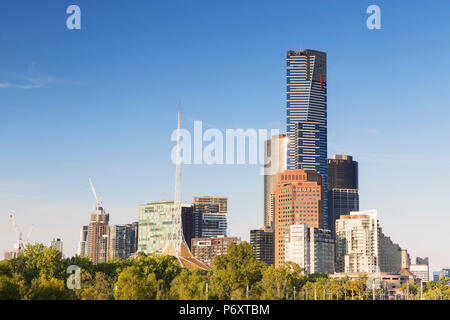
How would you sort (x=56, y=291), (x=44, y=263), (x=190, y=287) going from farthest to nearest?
(x=44, y=263) → (x=190, y=287) → (x=56, y=291)

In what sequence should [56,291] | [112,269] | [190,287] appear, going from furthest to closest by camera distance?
[112,269] < [190,287] < [56,291]
